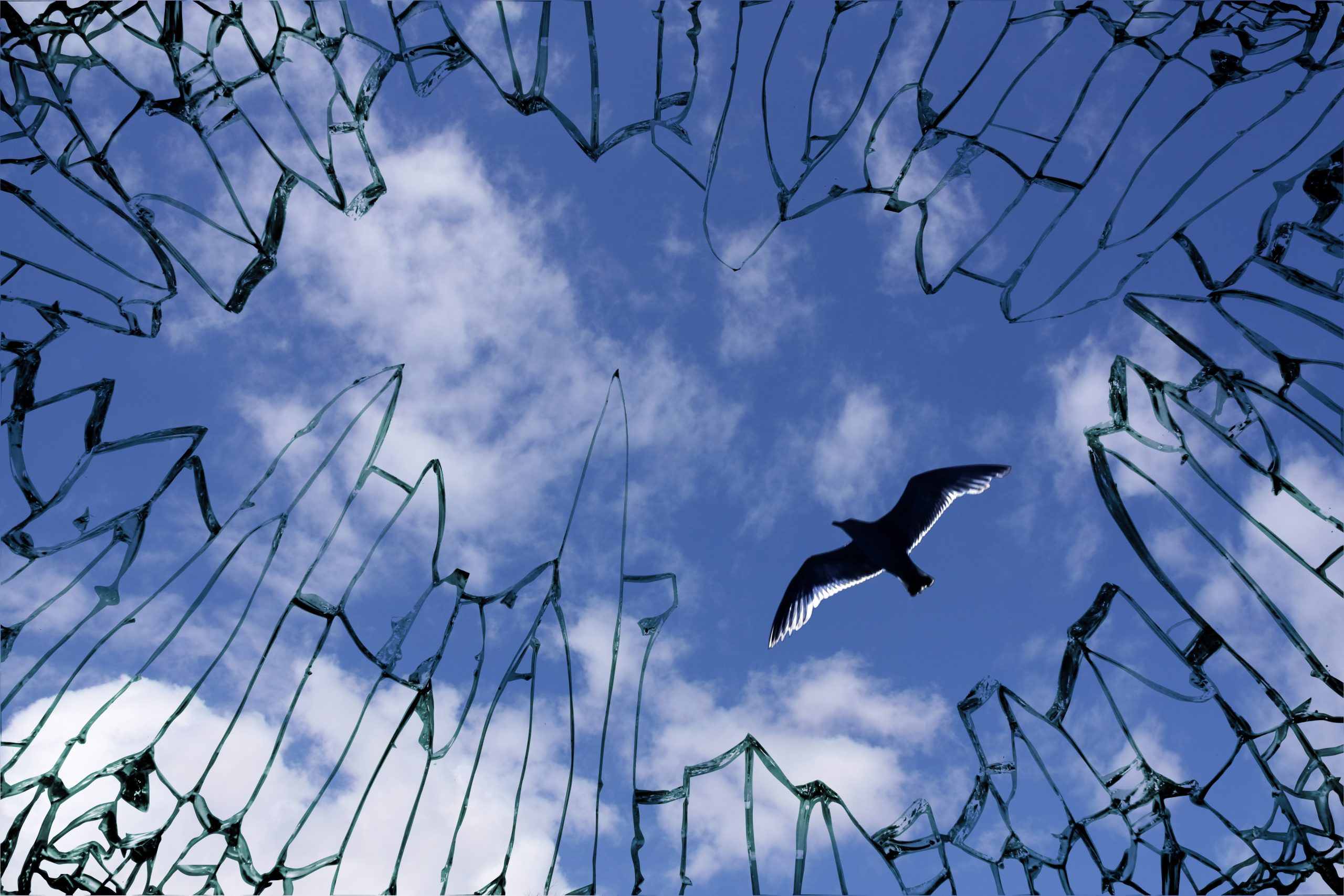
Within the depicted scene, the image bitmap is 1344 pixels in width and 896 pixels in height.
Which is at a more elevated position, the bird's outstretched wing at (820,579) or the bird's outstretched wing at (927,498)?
the bird's outstretched wing at (927,498)

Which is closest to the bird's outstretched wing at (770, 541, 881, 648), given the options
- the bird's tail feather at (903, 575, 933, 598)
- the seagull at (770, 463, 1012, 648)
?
the seagull at (770, 463, 1012, 648)

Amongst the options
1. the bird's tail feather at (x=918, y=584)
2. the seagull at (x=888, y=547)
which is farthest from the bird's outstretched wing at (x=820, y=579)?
the bird's tail feather at (x=918, y=584)

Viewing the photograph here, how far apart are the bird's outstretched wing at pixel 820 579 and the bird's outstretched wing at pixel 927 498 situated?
678 millimetres

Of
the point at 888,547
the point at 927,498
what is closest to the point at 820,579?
the point at 888,547

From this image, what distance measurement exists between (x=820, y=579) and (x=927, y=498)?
212 centimetres

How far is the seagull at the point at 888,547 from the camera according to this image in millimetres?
13523

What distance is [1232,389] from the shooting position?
880 centimetres

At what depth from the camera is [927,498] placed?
13.7 m

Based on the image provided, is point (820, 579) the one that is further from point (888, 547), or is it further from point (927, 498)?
point (927, 498)

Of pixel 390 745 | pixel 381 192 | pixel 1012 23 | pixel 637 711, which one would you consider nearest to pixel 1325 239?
pixel 1012 23

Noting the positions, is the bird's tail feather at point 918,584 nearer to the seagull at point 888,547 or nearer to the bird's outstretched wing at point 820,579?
the seagull at point 888,547

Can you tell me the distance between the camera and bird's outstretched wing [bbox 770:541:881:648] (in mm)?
14008

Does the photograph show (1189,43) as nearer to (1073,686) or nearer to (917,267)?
(917,267)

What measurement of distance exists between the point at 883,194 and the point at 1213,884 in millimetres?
7535
